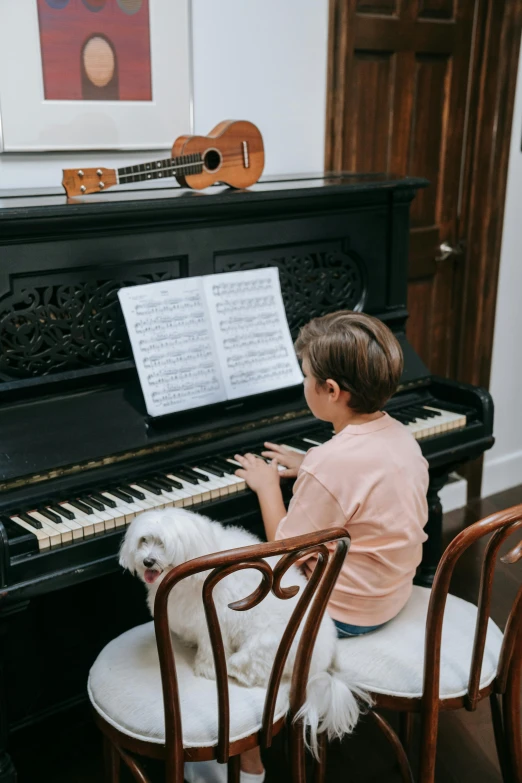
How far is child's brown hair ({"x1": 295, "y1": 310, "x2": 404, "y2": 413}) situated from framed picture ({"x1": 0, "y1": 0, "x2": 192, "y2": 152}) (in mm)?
1109

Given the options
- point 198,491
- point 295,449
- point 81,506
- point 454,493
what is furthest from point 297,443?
point 454,493

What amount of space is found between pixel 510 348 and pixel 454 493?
→ 702mm

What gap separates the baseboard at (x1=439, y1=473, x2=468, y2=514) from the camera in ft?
→ 12.0

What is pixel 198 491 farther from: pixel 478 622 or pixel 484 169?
pixel 484 169

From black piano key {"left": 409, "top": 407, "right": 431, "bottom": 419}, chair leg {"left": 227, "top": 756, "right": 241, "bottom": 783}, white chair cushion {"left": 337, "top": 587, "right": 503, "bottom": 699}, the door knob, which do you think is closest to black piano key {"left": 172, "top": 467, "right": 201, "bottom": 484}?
white chair cushion {"left": 337, "top": 587, "right": 503, "bottom": 699}

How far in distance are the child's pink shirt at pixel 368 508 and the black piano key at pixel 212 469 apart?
1.03ft

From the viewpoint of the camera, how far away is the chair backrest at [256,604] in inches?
46.7

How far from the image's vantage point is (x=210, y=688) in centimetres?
146

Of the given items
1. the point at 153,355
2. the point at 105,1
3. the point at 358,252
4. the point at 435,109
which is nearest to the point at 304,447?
the point at 153,355

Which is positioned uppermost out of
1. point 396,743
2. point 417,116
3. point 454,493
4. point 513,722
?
point 417,116

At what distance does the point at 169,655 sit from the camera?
1279mm

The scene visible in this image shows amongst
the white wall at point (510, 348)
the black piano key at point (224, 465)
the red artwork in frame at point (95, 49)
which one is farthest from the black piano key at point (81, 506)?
the white wall at point (510, 348)

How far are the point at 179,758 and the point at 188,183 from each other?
4.39ft

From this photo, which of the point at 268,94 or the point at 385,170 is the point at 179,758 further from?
the point at 385,170
